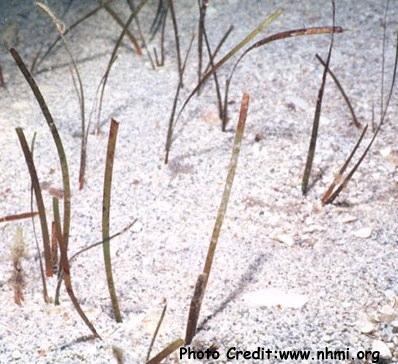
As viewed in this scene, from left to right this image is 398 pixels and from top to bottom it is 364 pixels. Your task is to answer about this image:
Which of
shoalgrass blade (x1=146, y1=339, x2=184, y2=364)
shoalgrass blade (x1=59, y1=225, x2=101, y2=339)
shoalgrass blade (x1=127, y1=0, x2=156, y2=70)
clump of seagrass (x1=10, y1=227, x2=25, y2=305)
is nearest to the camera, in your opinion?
shoalgrass blade (x1=146, y1=339, x2=184, y2=364)

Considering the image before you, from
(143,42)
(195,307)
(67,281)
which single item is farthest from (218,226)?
(143,42)

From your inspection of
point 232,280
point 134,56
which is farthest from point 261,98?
point 232,280

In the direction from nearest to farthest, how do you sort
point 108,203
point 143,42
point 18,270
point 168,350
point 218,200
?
1. point 168,350
2. point 108,203
3. point 18,270
4. point 218,200
5. point 143,42

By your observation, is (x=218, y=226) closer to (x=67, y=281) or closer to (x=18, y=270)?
(x=67, y=281)

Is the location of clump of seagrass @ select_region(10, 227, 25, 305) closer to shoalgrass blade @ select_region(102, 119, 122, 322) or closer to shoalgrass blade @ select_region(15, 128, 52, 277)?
shoalgrass blade @ select_region(15, 128, 52, 277)

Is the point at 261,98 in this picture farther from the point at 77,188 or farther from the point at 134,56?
the point at 77,188

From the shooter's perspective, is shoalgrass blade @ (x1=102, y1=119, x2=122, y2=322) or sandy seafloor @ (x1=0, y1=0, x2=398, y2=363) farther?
sandy seafloor @ (x1=0, y1=0, x2=398, y2=363)

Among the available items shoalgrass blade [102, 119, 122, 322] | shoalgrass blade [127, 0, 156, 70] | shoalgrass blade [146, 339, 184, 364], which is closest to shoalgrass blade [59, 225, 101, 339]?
shoalgrass blade [102, 119, 122, 322]
